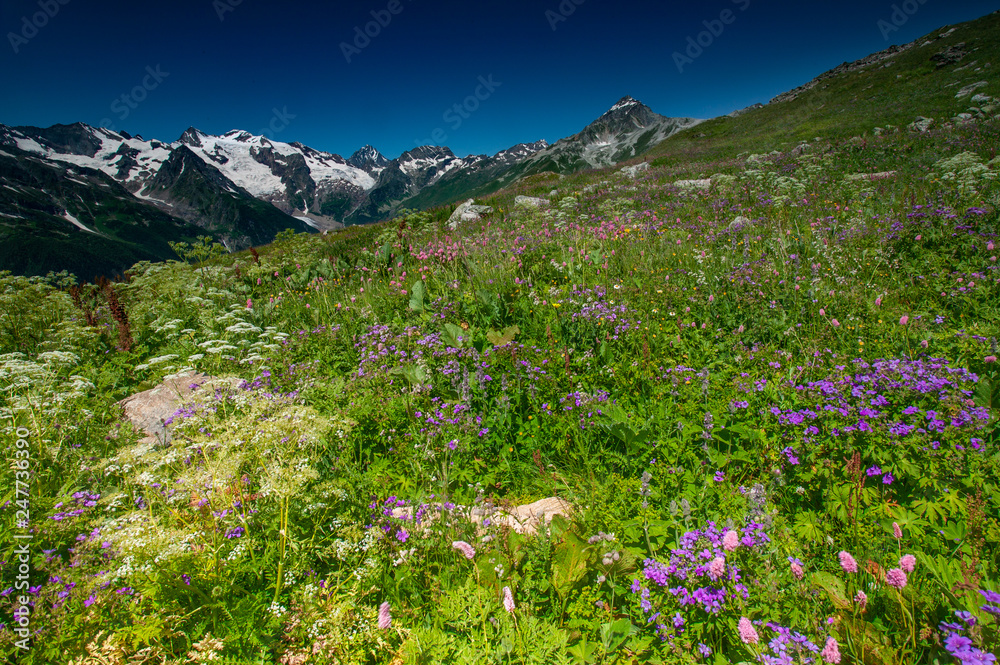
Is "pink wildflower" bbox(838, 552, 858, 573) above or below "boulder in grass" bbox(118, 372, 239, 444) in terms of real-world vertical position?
below

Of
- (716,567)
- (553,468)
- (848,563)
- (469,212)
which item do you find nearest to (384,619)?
(716,567)

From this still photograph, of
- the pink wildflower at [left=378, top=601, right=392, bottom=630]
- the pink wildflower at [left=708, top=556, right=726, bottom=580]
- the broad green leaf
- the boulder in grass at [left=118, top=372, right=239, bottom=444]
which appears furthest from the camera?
the broad green leaf

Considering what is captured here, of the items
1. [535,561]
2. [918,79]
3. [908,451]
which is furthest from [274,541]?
[918,79]

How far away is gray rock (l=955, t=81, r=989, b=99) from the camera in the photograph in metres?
23.7

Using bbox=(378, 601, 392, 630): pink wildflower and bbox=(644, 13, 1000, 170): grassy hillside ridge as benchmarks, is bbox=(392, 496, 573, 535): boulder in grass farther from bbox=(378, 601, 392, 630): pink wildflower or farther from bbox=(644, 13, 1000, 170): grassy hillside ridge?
bbox=(644, 13, 1000, 170): grassy hillside ridge

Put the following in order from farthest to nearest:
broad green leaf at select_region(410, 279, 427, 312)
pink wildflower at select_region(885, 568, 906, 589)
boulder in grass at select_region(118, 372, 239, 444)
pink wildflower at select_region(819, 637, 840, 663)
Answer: broad green leaf at select_region(410, 279, 427, 312), boulder in grass at select_region(118, 372, 239, 444), pink wildflower at select_region(885, 568, 906, 589), pink wildflower at select_region(819, 637, 840, 663)

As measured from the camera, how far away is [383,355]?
4.91 metres

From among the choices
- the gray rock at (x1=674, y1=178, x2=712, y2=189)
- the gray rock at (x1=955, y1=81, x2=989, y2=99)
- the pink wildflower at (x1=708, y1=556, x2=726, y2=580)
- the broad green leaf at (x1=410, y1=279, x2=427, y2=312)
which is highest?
the gray rock at (x1=955, y1=81, x2=989, y2=99)

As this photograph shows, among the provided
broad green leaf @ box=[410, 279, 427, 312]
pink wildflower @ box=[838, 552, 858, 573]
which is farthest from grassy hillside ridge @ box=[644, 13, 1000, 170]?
pink wildflower @ box=[838, 552, 858, 573]

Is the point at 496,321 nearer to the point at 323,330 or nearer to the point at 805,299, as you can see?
the point at 323,330

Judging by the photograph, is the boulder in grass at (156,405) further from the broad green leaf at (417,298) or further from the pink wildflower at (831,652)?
the pink wildflower at (831,652)

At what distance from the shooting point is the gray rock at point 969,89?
2368 centimetres

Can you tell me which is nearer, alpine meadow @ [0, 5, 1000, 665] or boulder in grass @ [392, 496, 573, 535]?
alpine meadow @ [0, 5, 1000, 665]

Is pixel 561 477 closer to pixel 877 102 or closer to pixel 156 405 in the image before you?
pixel 156 405
